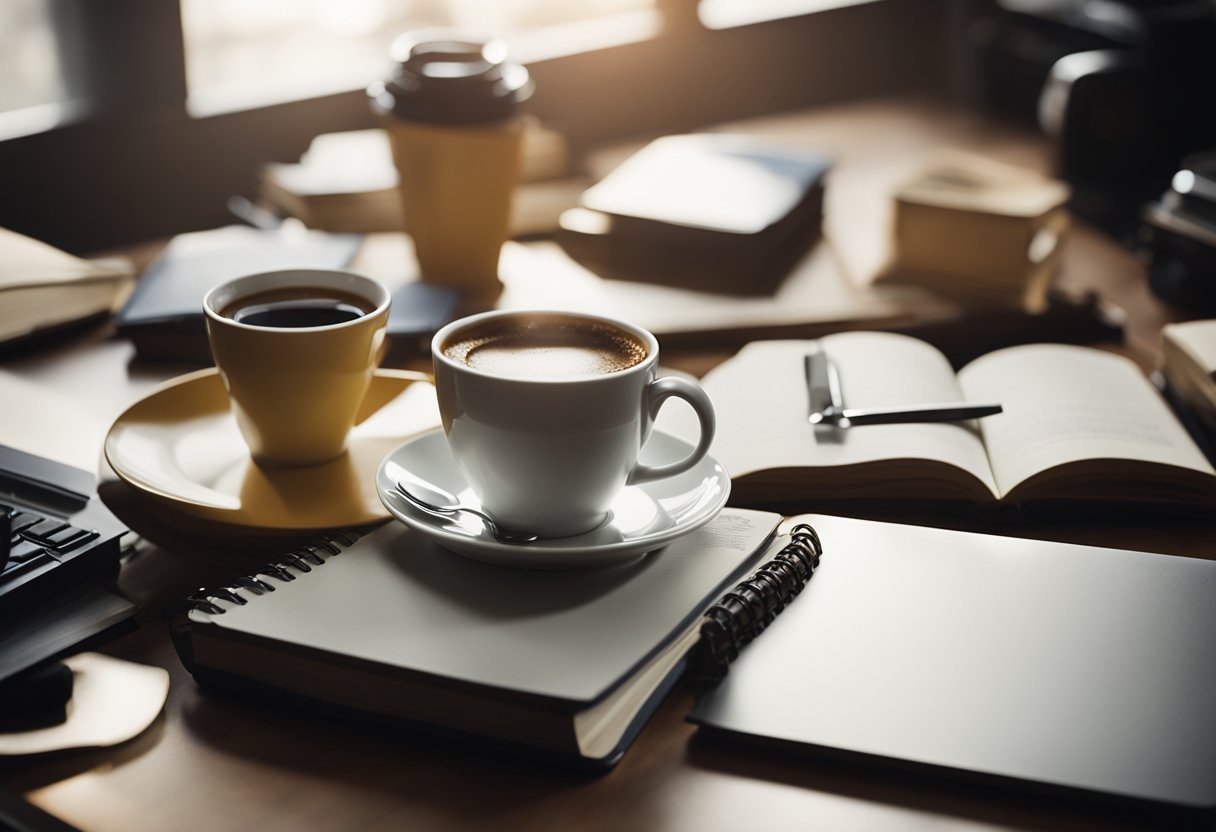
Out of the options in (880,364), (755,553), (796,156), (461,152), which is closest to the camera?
(755,553)

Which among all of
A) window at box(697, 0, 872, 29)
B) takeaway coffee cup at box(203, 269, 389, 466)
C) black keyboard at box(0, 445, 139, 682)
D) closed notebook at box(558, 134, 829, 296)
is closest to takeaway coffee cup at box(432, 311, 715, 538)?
takeaway coffee cup at box(203, 269, 389, 466)

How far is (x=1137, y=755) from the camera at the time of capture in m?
0.57

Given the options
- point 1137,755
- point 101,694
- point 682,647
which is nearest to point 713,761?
point 682,647

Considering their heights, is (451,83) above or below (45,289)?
above

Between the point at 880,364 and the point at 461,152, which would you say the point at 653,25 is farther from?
the point at 880,364

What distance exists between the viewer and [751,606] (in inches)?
25.4

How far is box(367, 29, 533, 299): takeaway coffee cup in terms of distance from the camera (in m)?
1.14

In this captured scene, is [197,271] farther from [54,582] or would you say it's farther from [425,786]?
[425,786]

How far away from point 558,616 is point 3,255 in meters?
0.74

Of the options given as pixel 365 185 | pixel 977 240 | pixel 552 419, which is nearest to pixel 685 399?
pixel 552 419

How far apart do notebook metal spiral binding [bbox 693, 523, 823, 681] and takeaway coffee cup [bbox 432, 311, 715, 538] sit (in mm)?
85

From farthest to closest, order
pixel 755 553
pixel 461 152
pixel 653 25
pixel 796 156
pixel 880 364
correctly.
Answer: pixel 653 25 < pixel 796 156 < pixel 461 152 < pixel 880 364 < pixel 755 553

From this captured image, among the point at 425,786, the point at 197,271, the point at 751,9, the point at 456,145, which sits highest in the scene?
the point at 751,9

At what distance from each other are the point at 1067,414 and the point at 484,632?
53cm
